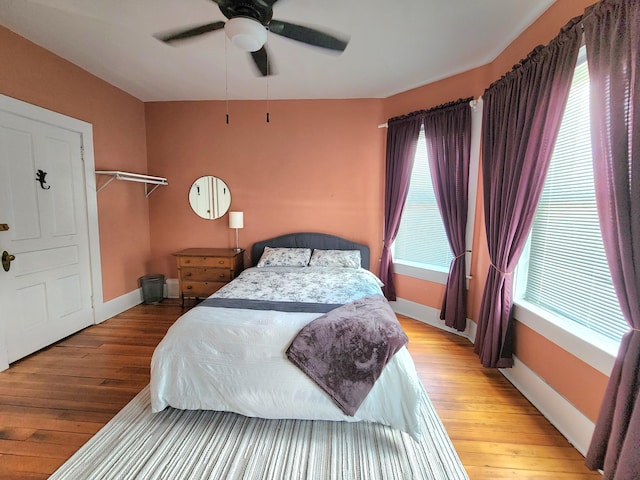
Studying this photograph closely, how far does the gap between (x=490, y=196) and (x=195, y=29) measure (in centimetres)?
261

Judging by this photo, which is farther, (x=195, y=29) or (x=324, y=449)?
(x=195, y=29)

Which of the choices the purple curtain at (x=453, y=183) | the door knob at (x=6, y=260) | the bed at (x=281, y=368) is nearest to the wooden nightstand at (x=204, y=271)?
the door knob at (x=6, y=260)

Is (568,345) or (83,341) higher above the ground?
(568,345)

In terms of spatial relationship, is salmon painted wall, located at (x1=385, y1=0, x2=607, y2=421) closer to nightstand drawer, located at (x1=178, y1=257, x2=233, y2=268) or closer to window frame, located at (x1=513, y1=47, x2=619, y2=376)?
window frame, located at (x1=513, y1=47, x2=619, y2=376)

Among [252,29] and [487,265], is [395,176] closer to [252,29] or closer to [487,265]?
[487,265]

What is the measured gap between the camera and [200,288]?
3633 millimetres

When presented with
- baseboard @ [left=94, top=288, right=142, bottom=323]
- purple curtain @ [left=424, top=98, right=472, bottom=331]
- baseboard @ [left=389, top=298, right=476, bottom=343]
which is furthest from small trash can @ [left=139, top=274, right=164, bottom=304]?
purple curtain @ [left=424, top=98, right=472, bottom=331]

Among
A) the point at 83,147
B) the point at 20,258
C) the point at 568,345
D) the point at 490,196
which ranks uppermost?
the point at 83,147

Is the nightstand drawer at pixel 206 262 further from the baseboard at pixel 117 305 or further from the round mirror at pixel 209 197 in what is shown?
the baseboard at pixel 117 305

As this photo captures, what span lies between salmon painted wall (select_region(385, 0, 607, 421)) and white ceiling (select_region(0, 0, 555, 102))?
0.33 ft

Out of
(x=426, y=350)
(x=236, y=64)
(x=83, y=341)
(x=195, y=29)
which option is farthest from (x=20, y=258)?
(x=426, y=350)

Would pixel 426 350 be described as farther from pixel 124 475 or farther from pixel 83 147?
pixel 83 147

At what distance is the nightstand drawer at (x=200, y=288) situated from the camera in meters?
3.62

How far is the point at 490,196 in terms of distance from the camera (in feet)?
7.87
